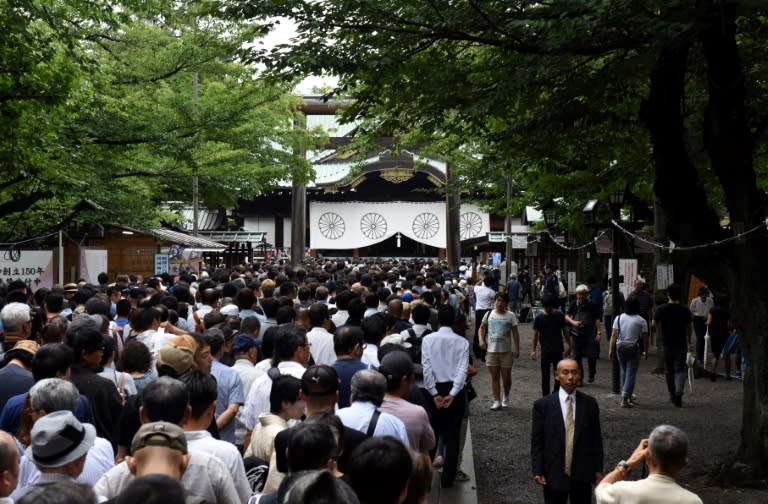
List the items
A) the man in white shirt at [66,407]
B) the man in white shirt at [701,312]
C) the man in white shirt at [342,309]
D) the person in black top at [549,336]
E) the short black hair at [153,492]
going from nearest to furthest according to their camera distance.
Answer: the short black hair at [153,492], the man in white shirt at [66,407], the man in white shirt at [342,309], the person in black top at [549,336], the man in white shirt at [701,312]

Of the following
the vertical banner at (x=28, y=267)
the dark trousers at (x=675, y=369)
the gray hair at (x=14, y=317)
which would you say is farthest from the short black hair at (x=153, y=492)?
the vertical banner at (x=28, y=267)

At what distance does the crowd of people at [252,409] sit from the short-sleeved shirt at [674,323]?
1.49 m

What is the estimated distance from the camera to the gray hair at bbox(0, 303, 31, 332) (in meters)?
6.72

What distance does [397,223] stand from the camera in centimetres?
4644

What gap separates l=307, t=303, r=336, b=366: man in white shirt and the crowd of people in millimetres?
15

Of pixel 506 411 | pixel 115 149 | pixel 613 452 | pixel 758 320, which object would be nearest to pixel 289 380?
pixel 758 320

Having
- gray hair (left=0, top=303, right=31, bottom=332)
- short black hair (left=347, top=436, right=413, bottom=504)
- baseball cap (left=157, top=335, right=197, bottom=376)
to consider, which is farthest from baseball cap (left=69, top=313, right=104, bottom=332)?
short black hair (left=347, top=436, right=413, bottom=504)

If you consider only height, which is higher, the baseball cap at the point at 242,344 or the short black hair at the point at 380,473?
the baseball cap at the point at 242,344

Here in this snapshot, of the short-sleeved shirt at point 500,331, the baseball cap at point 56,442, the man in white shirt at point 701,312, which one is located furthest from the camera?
the man in white shirt at point 701,312

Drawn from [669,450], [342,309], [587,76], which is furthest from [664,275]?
[669,450]

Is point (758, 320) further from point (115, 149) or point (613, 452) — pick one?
point (115, 149)

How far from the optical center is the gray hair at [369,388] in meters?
4.62

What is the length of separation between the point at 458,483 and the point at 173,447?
4800 millimetres

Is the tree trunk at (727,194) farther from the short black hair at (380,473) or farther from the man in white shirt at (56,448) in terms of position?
the man in white shirt at (56,448)
